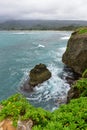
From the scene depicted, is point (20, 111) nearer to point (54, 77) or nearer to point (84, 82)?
point (84, 82)

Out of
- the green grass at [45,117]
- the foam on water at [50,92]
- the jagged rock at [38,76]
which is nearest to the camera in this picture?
the green grass at [45,117]

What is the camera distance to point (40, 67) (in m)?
30.1

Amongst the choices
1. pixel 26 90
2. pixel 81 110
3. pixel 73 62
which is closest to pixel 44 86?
pixel 26 90

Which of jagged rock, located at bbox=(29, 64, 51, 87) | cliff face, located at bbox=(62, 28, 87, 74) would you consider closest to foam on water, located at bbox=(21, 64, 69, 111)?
jagged rock, located at bbox=(29, 64, 51, 87)

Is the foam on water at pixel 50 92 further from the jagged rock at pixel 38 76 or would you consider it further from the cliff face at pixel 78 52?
the cliff face at pixel 78 52

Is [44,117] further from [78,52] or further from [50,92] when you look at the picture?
[78,52]

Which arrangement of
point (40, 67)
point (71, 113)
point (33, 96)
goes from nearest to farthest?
point (71, 113), point (33, 96), point (40, 67)

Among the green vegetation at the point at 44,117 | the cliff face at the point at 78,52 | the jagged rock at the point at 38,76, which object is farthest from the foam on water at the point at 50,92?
the green vegetation at the point at 44,117

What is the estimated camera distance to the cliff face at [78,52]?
28781mm

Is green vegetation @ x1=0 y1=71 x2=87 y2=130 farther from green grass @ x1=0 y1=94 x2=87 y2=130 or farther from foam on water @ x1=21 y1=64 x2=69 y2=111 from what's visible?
foam on water @ x1=21 y1=64 x2=69 y2=111

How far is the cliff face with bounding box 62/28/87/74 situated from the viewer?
28781mm

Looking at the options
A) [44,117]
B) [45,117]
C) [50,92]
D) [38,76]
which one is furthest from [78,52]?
[44,117]

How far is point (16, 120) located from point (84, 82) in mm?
7823

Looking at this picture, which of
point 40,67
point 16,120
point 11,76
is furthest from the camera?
point 11,76
